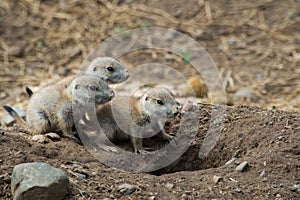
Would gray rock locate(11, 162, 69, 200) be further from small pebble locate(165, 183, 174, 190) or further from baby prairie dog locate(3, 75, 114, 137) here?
baby prairie dog locate(3, 75, 114, 137)

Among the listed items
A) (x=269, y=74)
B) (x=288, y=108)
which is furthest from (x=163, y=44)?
(x=288, y=108)

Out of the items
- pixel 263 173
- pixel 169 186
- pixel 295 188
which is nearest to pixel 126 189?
pixel 169 186

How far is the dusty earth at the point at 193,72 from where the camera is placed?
469 cm

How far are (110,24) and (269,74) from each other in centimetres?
307

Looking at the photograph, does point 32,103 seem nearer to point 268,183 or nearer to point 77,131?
point 77,131

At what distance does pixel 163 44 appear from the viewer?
33.4 ft

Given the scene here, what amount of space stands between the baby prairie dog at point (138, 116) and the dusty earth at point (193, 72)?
37cm

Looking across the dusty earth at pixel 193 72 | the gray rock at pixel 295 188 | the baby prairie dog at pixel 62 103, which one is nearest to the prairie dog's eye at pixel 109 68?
the baby prairie dog at pixel 62 103

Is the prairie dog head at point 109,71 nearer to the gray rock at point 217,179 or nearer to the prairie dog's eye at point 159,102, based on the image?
the prairie dog's eye at point 159,102

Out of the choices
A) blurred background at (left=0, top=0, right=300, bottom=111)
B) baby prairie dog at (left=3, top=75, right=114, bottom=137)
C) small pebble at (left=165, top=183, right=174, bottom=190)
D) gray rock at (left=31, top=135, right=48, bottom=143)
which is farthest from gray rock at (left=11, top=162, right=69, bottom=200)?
blurred background at (left=0, top=0, right=300, bottom=111)

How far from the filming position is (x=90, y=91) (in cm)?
577

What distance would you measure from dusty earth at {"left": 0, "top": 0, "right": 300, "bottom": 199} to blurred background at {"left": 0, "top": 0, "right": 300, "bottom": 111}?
0.06 feet

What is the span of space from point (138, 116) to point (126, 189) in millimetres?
1358

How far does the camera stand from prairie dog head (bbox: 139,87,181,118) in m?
5.66
